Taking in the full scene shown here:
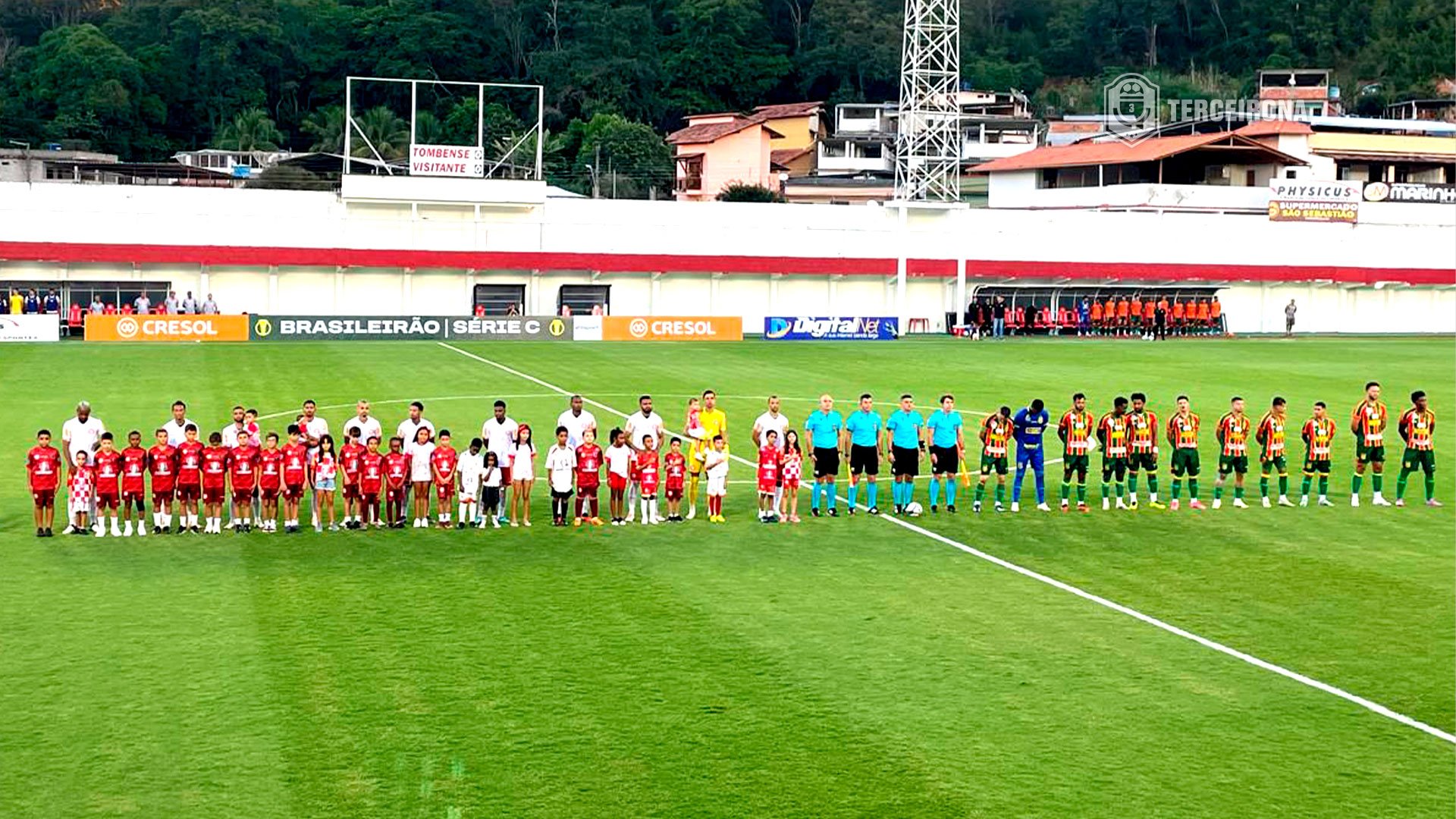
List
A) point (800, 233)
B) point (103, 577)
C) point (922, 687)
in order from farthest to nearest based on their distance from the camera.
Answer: point (800, 233)
point (103, 577)
point (922, 687)

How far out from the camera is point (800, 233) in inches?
2837

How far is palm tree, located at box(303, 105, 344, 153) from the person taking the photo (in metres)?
114

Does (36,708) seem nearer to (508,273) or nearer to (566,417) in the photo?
(566,417)

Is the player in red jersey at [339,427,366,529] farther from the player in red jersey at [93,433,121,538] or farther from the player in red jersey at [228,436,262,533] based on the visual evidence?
the player in red jersey at [93,433,121,538]

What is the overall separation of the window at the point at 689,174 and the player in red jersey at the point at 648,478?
90.0m

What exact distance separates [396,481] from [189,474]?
269 cm

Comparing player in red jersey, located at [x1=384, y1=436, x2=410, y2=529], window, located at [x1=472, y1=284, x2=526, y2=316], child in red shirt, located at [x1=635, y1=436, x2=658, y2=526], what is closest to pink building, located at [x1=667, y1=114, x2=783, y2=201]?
window, located at [x1=472, y1=284, x2=526, y2=316]

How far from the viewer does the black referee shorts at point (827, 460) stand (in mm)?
24703

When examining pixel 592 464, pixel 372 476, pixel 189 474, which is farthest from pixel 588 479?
pixel 189 474

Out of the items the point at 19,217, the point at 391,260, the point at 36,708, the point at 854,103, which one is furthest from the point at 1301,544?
the point at 854,103

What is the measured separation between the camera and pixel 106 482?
22.4 metres

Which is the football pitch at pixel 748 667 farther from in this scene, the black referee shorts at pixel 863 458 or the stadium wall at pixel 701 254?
the stadium wall at pixel 701 254

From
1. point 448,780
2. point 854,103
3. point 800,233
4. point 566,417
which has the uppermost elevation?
point 854,103

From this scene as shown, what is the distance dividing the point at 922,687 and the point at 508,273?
176 ft
